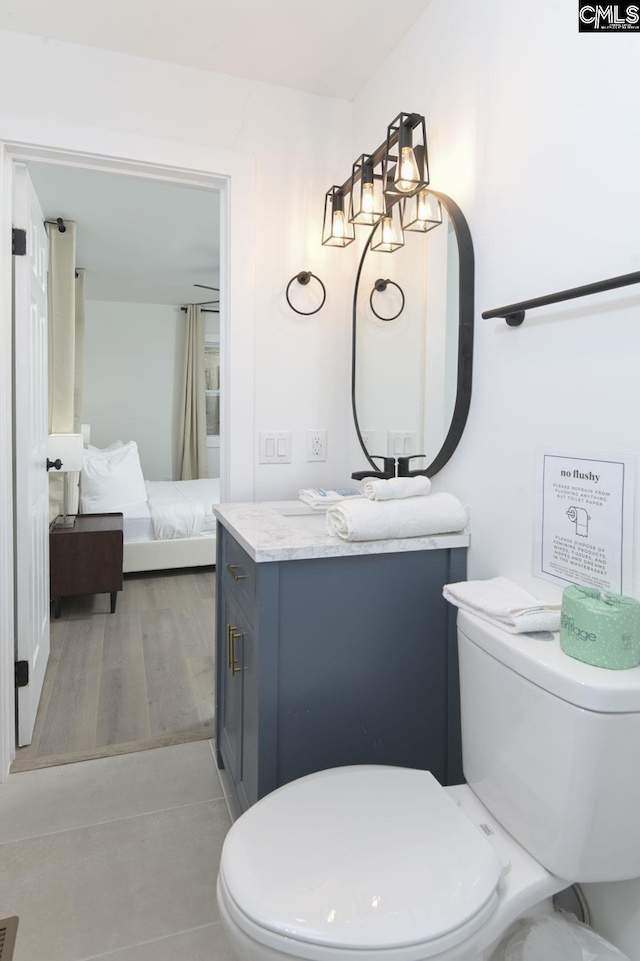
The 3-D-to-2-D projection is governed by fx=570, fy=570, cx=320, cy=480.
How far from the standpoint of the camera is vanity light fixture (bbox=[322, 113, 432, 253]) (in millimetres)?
1561

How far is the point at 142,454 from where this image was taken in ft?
21.1

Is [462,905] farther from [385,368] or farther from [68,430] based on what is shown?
[68,430]

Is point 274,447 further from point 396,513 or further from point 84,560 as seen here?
point 84,560

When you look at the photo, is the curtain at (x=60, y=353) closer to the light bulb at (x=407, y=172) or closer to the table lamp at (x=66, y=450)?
the table lamp at (x=66, y=450)

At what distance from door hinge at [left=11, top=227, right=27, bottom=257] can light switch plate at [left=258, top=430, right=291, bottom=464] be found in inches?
39.9

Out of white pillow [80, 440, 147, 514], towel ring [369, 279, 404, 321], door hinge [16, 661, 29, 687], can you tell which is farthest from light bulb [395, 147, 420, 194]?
white pillow [80, 440, 147, 514]

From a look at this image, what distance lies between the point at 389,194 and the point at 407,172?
10cm

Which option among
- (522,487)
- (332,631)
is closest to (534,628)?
(522,487)

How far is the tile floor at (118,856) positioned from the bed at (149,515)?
2185 mm

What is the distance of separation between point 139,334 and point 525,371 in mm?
5818

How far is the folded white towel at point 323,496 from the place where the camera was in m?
1.88

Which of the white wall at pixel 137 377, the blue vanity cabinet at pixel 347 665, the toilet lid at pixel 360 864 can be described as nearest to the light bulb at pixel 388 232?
the blue vanity cabinet at pixel 347 665

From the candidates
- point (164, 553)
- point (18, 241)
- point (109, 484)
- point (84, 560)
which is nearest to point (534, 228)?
point (18, 241)

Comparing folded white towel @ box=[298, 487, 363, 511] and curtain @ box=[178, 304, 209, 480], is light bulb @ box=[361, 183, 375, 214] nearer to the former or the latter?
folded white towel @ box=[298, 487, 363, 511]
